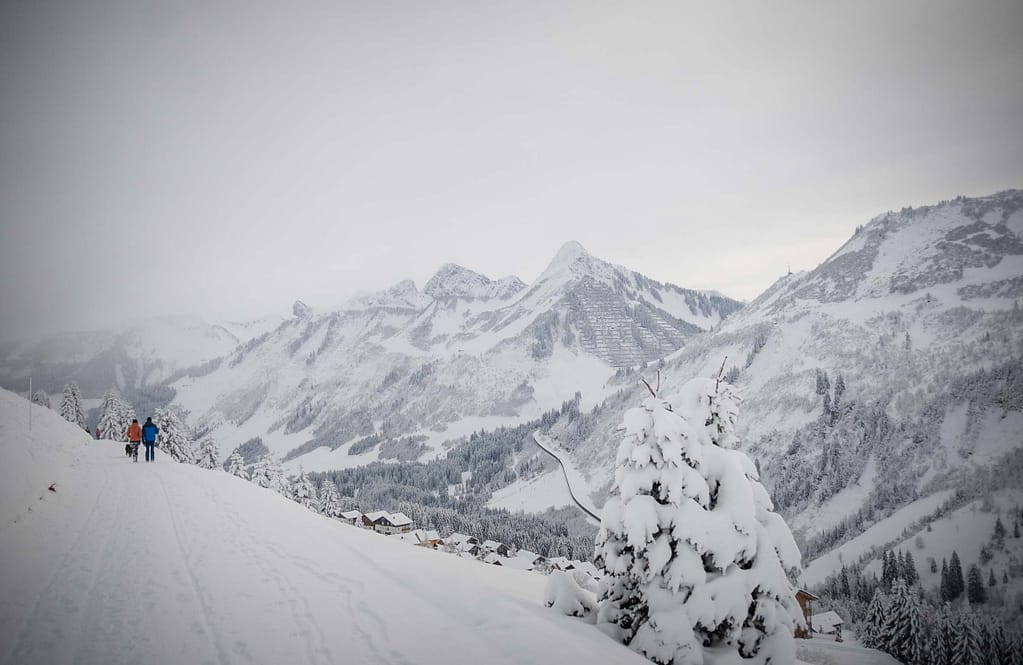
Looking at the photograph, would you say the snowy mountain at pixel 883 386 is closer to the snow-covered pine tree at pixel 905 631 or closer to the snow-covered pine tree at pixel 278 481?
the snow-covered pine tree at pixel 905 631

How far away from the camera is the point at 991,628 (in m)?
51.7

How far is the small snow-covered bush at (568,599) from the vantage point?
441 inches

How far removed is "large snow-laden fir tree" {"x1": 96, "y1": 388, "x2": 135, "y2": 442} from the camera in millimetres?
59219

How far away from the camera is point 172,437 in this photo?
5888 cm

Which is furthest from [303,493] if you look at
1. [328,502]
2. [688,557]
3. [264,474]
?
[688,557]

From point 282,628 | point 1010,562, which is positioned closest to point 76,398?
point 282,628

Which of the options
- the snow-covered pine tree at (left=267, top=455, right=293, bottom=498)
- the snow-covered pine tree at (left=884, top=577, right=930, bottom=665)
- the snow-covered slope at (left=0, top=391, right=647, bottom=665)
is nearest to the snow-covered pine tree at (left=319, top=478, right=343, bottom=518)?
the snow-covered pine tree at (left=267, top=455, right=293, bottom=498)

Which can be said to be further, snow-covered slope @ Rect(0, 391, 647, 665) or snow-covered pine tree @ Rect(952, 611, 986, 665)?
snow-covered pine tree @ Rect(952, 611, 986, 665)

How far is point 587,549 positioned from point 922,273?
580 ft

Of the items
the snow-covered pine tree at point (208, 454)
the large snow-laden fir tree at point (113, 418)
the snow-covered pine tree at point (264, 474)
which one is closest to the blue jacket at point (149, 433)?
the snow-covered pine tree at point (264, 474)

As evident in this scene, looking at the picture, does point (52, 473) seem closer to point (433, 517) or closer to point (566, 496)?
point (433, 517)

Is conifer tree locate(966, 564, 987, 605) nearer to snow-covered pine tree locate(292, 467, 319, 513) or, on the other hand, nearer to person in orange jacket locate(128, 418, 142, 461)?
snow-covered pine tree locate(292, 467, 319, 513)

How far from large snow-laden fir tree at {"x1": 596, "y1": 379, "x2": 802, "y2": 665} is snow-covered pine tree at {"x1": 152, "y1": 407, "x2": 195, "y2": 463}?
64880 mm

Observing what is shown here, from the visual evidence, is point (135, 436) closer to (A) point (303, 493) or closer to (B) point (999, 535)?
(A) point (303, 493)
